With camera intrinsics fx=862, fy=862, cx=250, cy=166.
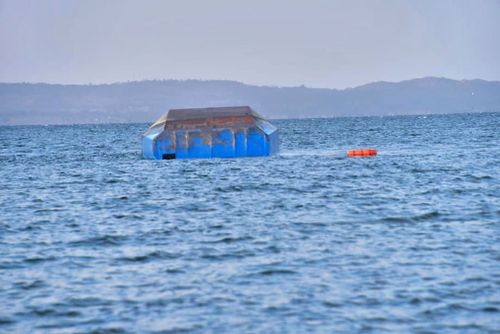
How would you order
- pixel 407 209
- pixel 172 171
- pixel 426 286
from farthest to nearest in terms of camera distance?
1. pixel 172 171
2. pixel 407 209
3. pixel 426 286

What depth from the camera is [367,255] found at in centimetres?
2077

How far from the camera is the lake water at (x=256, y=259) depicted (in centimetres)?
1538

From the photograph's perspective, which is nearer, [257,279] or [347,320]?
[347,320]

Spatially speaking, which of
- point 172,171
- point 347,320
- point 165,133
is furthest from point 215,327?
point 165,133

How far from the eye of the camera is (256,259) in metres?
20.7

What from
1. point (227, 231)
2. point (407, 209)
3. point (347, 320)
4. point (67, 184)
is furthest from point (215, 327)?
point (67, 184)

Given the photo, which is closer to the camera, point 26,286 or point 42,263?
point 26,286

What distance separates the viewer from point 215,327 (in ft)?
48.4

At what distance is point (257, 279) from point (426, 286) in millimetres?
3555

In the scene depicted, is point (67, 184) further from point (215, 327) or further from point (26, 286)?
point (215, 327)

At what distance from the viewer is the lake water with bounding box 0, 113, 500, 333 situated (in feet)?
50.4

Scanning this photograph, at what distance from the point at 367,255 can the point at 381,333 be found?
6.72 metres

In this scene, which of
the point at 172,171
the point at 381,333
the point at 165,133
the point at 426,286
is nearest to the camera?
the point at 381,333

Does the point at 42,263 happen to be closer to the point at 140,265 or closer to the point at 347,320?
the point at 140,265
